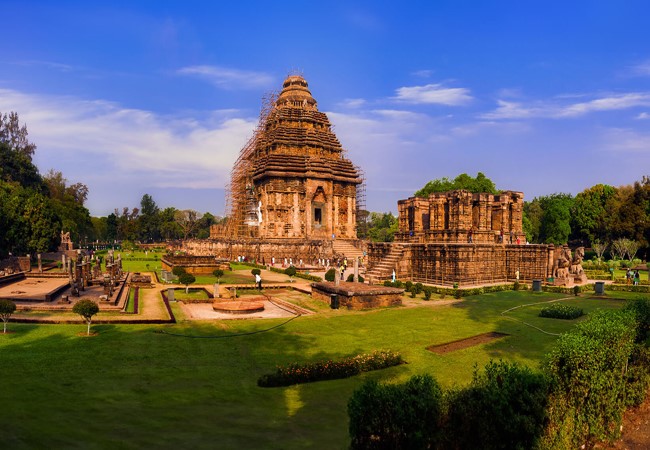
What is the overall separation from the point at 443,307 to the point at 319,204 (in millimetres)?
42399

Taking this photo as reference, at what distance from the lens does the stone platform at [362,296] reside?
21.6m

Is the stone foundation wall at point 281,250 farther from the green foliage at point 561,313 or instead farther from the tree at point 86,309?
the tree at point 86,309

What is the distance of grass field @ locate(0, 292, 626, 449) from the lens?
24.9ft

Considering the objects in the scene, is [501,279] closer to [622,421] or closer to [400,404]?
[622,421]

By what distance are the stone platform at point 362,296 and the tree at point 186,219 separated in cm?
9426

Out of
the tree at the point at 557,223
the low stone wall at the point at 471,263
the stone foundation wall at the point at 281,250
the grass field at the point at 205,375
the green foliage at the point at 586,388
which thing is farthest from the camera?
the tree at the point at 557,223

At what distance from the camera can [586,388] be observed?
7.93 metres

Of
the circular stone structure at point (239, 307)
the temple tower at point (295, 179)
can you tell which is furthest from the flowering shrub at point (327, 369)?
the temple tower at point (295, 179)

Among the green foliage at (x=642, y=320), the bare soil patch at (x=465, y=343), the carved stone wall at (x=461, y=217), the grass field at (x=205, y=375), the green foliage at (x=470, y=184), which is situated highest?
the green foliage at (x=470, y=184)

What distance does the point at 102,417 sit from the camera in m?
8.09

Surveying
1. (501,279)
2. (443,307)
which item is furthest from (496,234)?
(443,307)

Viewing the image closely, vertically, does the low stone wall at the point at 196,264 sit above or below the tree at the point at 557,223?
below

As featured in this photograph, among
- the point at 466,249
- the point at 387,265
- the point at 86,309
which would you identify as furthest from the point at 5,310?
the point at 466,249

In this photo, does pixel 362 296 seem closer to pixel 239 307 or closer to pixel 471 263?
pixel 239 307
